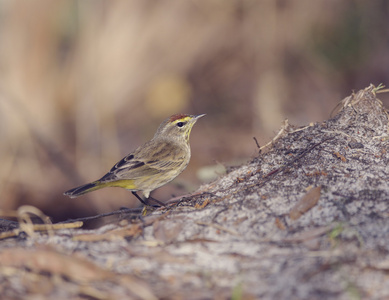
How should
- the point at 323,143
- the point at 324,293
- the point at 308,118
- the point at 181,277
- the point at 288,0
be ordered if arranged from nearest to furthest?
the point at 324,293 < the point at 181,277 < the point at 323,143 < the point at 308,118 < the point at 288,0

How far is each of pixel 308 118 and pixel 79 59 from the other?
502cm

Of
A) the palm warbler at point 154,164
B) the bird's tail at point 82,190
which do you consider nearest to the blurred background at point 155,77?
the palm warbler at point 154,164

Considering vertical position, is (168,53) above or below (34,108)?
above

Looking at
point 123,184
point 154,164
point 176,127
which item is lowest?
point 123,184

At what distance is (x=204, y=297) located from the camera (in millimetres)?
3490

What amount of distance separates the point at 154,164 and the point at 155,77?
604 centimetres

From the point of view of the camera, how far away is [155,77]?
12.7 m

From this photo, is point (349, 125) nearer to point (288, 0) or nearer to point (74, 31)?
point (74, 31)

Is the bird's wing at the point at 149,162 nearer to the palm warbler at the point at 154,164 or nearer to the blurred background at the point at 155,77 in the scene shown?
the palm warbler at the point at 154,164

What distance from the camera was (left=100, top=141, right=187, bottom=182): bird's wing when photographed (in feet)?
21.6

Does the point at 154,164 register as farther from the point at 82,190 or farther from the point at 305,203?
the point at 305,203

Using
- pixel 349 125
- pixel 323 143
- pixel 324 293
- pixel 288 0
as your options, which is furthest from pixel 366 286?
pixel 288 0

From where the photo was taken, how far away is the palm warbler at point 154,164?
21.2 feet

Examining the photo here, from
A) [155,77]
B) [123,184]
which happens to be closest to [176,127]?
[123,184]
